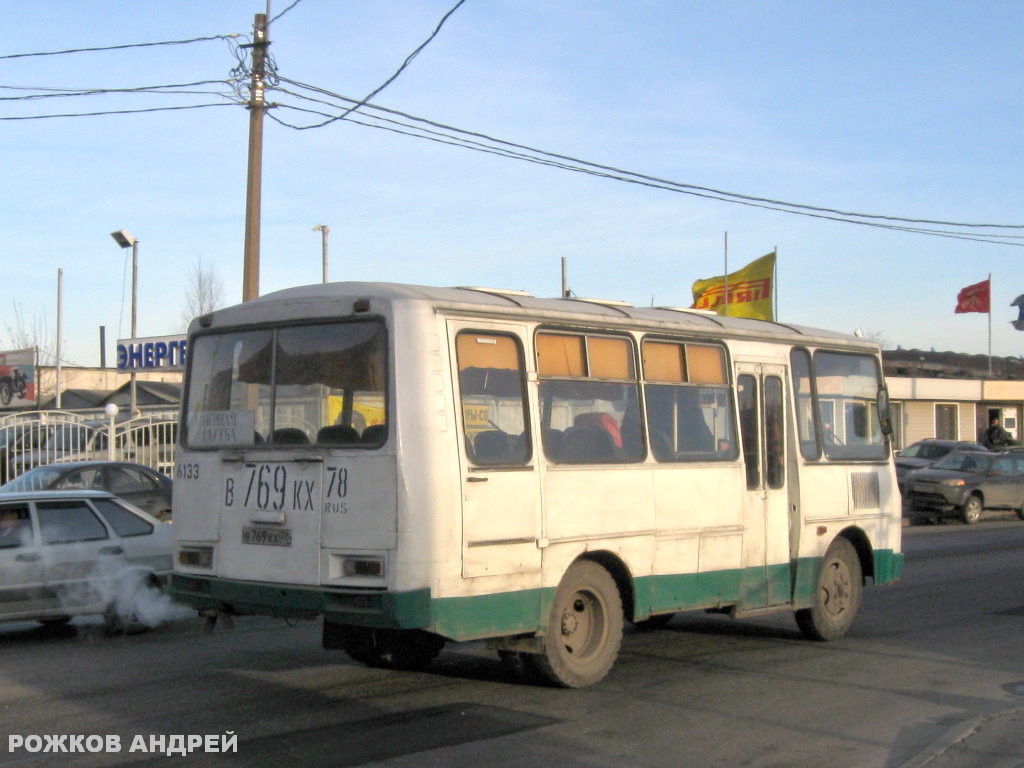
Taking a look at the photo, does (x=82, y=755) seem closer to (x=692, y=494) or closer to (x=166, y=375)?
(x=692, y=494)

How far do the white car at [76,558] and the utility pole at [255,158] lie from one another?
19.6 ft

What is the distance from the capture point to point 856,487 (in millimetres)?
11492

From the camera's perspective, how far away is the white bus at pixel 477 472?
7.52 metres

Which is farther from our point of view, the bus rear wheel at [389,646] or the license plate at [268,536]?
the bus rear wheel at [389,646]

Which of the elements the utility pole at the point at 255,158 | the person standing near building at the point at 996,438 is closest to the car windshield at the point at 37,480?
the utility pole at the point at 255,158

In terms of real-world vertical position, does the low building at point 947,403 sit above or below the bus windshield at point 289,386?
above

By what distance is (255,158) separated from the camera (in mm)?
17594

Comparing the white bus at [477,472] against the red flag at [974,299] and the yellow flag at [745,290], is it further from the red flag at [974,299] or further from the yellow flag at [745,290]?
the red flag at [974,299]

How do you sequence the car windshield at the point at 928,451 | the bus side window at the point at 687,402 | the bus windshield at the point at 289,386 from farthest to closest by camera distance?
the car windshield at the point at 928,451
the bus side window at the point at 687,402
the bus windshield at the point at 289,386

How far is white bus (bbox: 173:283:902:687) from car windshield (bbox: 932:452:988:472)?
19.1 m

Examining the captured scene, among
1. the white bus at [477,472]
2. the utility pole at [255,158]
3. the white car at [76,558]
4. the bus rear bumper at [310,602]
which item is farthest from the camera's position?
the utility pole at [255,158]

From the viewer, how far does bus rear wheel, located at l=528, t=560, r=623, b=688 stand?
837 centimetres

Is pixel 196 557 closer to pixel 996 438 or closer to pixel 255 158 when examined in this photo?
pixel 255 158

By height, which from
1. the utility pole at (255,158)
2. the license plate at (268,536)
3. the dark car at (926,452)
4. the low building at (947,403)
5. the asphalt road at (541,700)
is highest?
the utility pole at (255,158)
